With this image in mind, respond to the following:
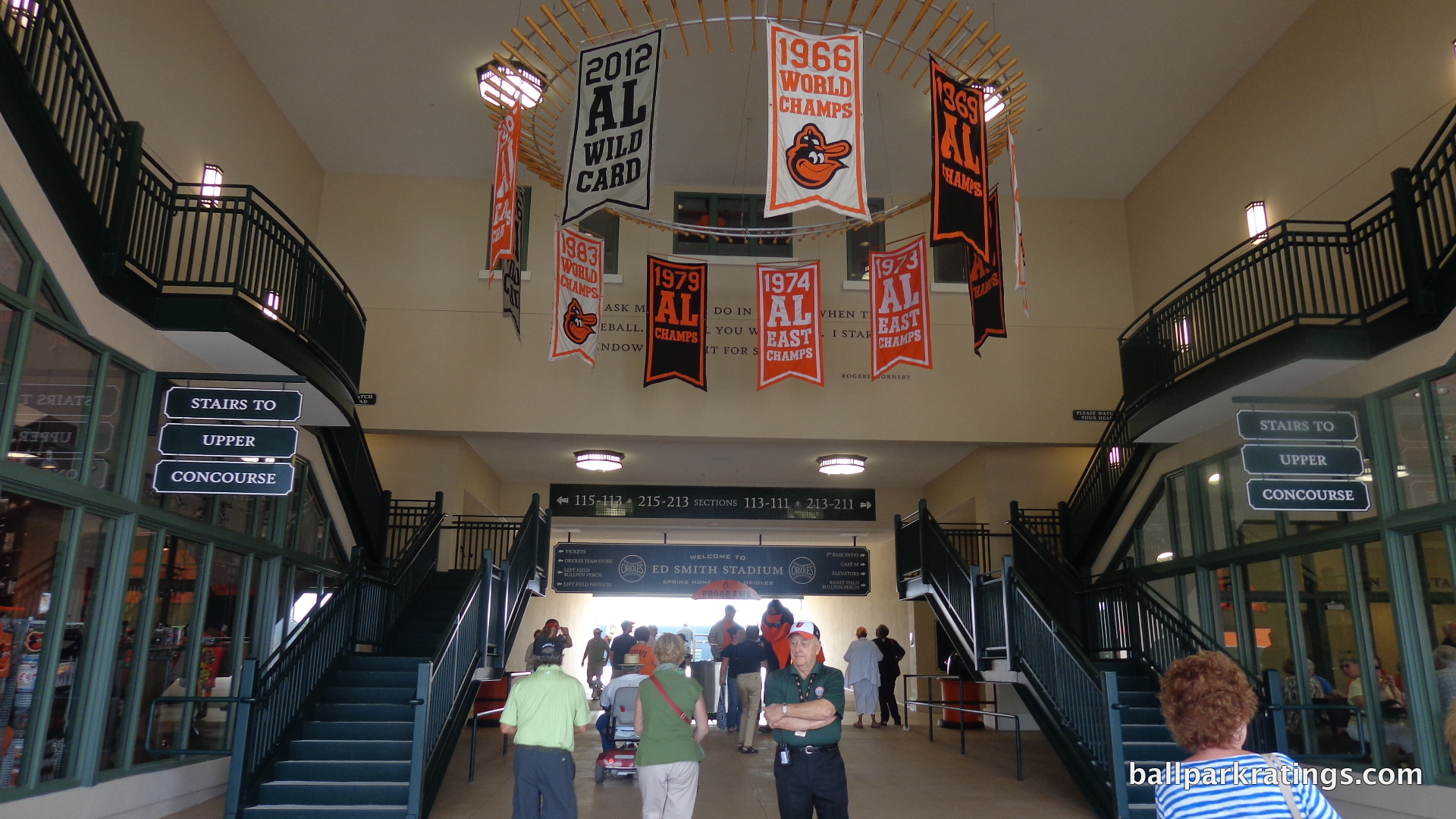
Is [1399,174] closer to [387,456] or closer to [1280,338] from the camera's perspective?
[1280,338]

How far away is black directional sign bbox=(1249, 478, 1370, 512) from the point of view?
8.09 m

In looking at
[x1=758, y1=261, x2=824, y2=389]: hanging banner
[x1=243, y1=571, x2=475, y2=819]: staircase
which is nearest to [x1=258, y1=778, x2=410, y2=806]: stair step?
[x1=243, y1=571, x2=475, y2=819]: staircase

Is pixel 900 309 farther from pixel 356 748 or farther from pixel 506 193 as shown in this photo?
pixel 356 748

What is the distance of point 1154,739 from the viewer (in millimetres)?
9539

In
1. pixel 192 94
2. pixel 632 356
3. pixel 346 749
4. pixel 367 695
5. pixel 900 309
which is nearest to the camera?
pixel 346 749

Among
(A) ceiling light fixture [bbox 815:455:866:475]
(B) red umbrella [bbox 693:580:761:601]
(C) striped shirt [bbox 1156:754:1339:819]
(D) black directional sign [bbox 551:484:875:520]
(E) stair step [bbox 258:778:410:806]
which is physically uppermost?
(A) ceiling light fixture [bbox 815:455:866:475]

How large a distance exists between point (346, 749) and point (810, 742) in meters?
5.35

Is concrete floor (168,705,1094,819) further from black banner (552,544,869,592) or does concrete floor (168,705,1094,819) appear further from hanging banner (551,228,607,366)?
black banner (552,544,869,592)

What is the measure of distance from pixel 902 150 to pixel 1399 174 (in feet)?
23.5

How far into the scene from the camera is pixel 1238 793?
2.56 metres

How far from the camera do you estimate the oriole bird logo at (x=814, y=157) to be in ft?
25.0

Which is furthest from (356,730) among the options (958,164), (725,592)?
(725,592)

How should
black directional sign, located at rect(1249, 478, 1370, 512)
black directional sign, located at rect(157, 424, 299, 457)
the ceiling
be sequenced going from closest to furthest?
black directional sign, located at rect(157, 424, 299, 457), black directional sign, located at rect(1249, 478, 1370, 512), the ceiling

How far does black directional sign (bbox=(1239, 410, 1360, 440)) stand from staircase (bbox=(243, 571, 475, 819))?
729 cm
